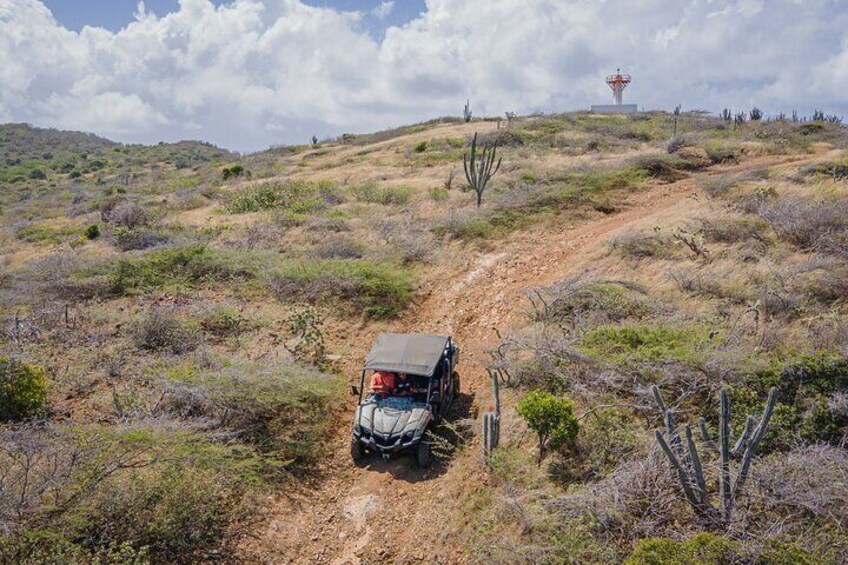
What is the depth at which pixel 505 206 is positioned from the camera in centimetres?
1647

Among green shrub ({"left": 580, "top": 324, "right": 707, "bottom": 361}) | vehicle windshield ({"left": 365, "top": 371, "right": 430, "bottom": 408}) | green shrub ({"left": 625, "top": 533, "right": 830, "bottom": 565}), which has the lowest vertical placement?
green shrub ({"left": 625, "top": 533, "right": 830, "bottom": 565})

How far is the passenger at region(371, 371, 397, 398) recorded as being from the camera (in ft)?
25.5

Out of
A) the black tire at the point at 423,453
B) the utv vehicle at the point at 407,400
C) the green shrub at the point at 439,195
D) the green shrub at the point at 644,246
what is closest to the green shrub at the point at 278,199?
the green shrub at the point at 439,195

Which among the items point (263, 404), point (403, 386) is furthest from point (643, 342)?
point (263, 404)

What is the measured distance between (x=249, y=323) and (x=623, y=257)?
8.33 meters

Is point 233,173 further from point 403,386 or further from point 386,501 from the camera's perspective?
point 386,501

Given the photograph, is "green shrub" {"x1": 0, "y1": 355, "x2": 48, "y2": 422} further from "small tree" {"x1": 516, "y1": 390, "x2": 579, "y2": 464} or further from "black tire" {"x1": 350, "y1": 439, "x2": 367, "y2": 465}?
"small tree" {"x1": 516, "y1": 390, "x2": 579, "y2": 464}

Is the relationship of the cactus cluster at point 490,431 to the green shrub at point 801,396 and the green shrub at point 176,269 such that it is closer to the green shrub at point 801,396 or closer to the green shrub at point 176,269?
the green shrub at point 801,396

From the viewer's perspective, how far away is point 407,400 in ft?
24.7

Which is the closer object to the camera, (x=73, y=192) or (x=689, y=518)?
(x=689, y=518)

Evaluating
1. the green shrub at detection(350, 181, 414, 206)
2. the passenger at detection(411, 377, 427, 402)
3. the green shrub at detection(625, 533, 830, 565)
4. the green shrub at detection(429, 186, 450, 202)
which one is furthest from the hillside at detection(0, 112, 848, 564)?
the green shrub at detection(350, 181, 414, 206)

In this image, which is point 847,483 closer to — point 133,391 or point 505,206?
point 133,391

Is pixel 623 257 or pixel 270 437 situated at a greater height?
pixel 623 257

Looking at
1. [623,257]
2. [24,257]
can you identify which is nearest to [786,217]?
[623,257]
